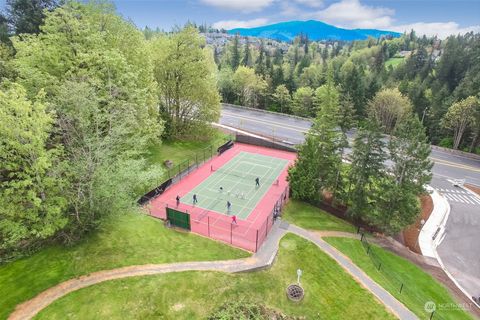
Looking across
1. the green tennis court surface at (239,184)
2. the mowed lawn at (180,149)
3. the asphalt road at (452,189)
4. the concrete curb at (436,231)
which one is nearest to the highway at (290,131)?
the asphalt road at (452,189)

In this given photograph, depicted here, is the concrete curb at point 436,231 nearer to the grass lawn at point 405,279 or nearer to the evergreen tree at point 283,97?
the grass lawn at point 405,279

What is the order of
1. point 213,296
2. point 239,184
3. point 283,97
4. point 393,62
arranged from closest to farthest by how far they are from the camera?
point 213,296, point 239,184, point 283,97, point 393,62

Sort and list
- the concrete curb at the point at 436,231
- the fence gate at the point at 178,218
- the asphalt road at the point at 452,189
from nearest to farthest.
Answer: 1. the fence gate at the point at 178,218
2. the asphalt road at the point at 452,189
3. the concrete curb at the point at 436,231

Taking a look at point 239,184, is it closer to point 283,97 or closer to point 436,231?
point 436,231

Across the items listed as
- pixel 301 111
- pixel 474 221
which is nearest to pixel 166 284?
pixel 474 221

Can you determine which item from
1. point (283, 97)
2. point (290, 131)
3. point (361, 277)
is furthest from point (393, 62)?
point (361, 277)

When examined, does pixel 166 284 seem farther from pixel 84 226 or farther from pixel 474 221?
pixel 474 221

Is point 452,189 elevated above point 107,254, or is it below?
below
